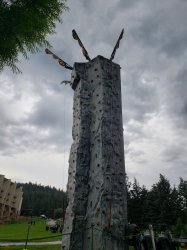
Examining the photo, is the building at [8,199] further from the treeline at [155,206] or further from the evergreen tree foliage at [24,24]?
the evergreen tree foliage at [24,24]

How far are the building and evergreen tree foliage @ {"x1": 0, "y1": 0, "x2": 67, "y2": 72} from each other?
157 ft

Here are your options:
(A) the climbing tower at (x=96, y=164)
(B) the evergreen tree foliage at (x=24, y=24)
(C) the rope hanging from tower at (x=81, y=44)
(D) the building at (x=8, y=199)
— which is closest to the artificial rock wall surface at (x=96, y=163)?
(A) the climbing tower at (x=96, y=164)

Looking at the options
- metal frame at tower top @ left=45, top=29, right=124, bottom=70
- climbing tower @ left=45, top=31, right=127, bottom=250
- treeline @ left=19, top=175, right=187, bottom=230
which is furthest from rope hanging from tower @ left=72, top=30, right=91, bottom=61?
treeline @ left=19, top=175, right=187, bottom=230

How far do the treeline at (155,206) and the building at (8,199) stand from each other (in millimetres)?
31082

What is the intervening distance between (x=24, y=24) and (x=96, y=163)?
5.24m

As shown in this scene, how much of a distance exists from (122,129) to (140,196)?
2262 centimetres

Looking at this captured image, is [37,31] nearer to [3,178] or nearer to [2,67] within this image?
[2,67]

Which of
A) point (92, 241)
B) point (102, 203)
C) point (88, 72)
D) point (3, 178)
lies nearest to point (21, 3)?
point (88, 72)

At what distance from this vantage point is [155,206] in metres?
33.5

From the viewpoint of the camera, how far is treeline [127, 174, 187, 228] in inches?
1230

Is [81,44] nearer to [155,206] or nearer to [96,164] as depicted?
[96,164]

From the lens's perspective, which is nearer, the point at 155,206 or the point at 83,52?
the point at 83,52

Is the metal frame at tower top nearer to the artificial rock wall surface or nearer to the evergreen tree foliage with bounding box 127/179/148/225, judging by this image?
the artificial rock wall surface

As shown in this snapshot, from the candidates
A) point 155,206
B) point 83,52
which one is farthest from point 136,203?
point 83,52
